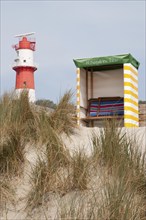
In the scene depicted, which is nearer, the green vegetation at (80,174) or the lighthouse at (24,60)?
the green vegetation at (80,174)

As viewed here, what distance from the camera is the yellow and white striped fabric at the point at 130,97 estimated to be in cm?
1028

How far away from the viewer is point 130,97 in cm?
1052

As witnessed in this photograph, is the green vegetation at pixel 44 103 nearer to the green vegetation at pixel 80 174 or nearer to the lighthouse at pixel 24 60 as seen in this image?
the green vegetation at pixel 80 174

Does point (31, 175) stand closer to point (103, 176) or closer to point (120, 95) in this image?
point (103, 176)

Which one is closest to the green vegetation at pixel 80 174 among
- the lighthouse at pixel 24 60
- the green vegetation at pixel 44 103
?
the green vegetation at pixel 44 103

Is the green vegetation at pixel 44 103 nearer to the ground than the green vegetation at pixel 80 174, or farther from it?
farther from it

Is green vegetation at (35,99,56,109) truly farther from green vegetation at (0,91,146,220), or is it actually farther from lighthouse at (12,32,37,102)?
lighthouse at (12,32,37,102)

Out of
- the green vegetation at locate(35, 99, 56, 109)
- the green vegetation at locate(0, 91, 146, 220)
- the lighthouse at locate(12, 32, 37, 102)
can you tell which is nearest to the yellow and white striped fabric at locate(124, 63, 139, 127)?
the green vegetation at locate(35, 99, 56, 109)

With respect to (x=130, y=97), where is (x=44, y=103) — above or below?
below

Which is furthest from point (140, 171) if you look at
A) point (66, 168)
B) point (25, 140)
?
point (25, 140)

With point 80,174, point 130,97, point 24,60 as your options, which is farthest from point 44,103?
point 24,60

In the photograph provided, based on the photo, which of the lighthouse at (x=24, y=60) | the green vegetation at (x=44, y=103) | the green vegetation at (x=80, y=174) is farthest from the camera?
the lighthouse at (x=24, y=60)

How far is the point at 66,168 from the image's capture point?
5.11 meters

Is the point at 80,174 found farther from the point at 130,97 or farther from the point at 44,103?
the point at 130,97
